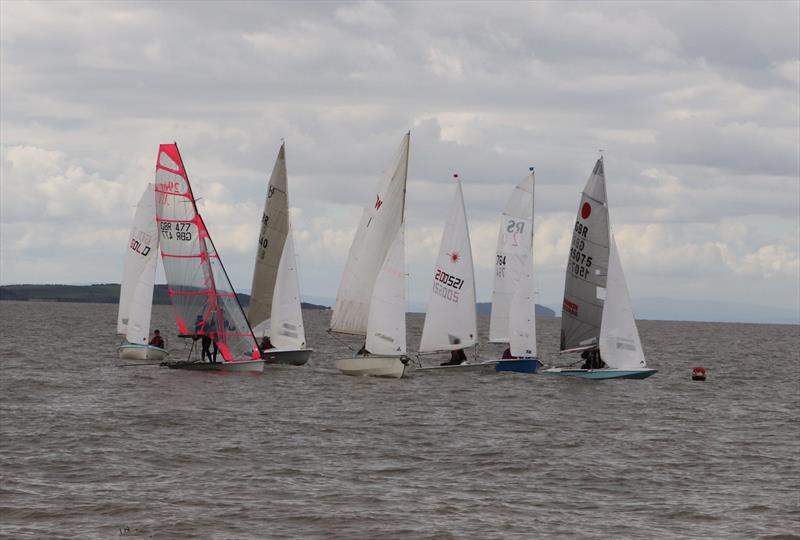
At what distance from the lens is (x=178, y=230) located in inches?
2121

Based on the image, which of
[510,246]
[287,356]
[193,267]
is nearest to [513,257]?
[510,246]

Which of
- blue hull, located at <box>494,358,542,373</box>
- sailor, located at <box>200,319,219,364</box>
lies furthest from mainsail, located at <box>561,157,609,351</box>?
sailor, located at <box>200,319,219,364</box>

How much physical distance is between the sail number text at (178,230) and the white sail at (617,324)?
779 inches

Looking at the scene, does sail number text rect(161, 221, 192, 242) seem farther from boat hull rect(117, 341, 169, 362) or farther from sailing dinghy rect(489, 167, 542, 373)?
sailing dinghy rect(489, 167, 542, 373)

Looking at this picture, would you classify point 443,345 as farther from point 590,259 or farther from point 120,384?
point 120,384

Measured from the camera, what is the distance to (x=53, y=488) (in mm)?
26250

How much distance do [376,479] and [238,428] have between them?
397 inches

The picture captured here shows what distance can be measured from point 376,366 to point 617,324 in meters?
11.5

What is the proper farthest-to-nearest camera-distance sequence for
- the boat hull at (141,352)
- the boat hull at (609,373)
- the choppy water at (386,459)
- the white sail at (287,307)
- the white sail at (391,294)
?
the boat hull at (141,352)
the white sail at (287,307)
the boat hull at (609,373)
the white sail at (391,294)
the choppy water at (386,459)

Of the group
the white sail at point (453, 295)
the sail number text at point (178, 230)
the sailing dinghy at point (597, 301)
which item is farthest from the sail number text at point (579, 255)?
the sail number text at point (178, 230)

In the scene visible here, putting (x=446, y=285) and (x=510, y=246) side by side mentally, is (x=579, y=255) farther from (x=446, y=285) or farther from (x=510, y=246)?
(x=446, y=285)

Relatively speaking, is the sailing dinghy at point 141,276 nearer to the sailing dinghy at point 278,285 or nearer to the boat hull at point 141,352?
the boat hull at point 141,352

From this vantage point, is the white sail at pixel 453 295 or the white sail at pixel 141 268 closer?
the white sail at pixel 453 295

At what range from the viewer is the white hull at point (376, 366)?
53.2m
